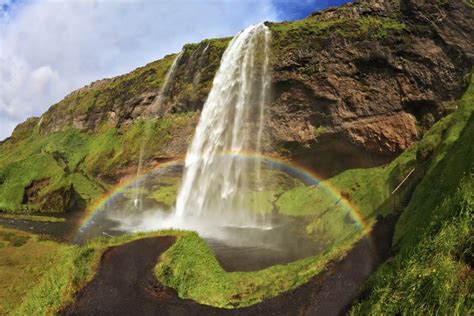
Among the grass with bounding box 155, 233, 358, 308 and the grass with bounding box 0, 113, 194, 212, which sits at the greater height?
the grass with bounding box 0, 113, 194, 212

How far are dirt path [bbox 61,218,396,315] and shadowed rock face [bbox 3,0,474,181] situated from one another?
2552 centimetres

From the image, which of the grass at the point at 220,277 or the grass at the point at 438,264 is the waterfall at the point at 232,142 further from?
the grass at the point at 438,264

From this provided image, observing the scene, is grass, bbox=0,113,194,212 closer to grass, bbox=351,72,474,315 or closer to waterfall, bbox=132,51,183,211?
waterfall, bbox=132,51,183,211

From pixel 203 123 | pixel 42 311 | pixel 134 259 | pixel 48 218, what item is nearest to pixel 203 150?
pixel 203 123

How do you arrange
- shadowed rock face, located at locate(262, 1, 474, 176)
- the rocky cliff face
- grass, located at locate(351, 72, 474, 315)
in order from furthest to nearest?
1. the rocky cliff face
2. shadowed rock face, located at locate(262, 1, 474, 176)
3. grass, located at locate(351, 72, 474, 315)

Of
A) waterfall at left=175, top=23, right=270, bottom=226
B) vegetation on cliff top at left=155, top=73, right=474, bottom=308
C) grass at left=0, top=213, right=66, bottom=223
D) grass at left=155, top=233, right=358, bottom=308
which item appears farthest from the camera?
waterfall at left=175, top=23, right=270, bottom=226

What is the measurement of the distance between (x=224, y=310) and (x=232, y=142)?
31815mm

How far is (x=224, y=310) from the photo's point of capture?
12.7m

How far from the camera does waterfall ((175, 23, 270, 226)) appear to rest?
4241 cm

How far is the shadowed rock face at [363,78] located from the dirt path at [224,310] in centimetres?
2552

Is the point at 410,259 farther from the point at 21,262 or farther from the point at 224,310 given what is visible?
the point at 21,262

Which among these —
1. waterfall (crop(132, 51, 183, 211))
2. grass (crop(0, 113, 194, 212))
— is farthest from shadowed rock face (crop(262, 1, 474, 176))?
waterfall (crop(132, 51, 183, 211))

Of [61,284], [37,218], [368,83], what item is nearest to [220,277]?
[61,284]

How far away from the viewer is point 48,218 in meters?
42.8
